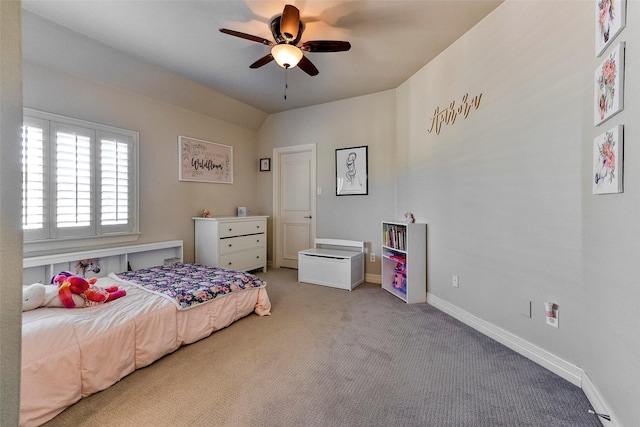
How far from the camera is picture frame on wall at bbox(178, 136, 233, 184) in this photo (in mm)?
3955

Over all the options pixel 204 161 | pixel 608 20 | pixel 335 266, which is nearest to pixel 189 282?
pixel 335 266

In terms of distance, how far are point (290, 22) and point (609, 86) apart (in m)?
2.01

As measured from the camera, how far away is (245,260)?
4.27 metres

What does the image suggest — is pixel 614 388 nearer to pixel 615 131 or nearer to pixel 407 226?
pixel 615 131

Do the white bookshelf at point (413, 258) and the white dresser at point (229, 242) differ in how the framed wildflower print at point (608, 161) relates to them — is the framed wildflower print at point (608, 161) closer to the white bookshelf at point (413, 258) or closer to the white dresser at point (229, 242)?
the white bookshelf at point (413, 258)

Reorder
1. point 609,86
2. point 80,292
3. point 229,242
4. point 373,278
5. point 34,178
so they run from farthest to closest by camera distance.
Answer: point 373,278
point 229,242
point 34,178
point 80,292
point 609,86

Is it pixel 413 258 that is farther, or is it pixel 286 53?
pixel 413 258

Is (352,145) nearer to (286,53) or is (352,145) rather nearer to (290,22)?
(286,53)

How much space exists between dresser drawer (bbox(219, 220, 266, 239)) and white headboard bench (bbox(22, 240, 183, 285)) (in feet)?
1.88

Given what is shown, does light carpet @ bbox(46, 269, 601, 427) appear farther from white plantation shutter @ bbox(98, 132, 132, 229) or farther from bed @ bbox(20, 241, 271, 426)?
white plantation shutter @ bbox(98, 132, 132, 229)

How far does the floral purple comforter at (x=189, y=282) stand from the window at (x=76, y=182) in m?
0.66

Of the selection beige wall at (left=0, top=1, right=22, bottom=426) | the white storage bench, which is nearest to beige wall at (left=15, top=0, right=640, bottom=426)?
the white storage bench

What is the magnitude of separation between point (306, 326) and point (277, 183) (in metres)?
2.93

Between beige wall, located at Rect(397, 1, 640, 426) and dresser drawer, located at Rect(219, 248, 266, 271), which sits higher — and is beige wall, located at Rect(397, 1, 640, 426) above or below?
above
